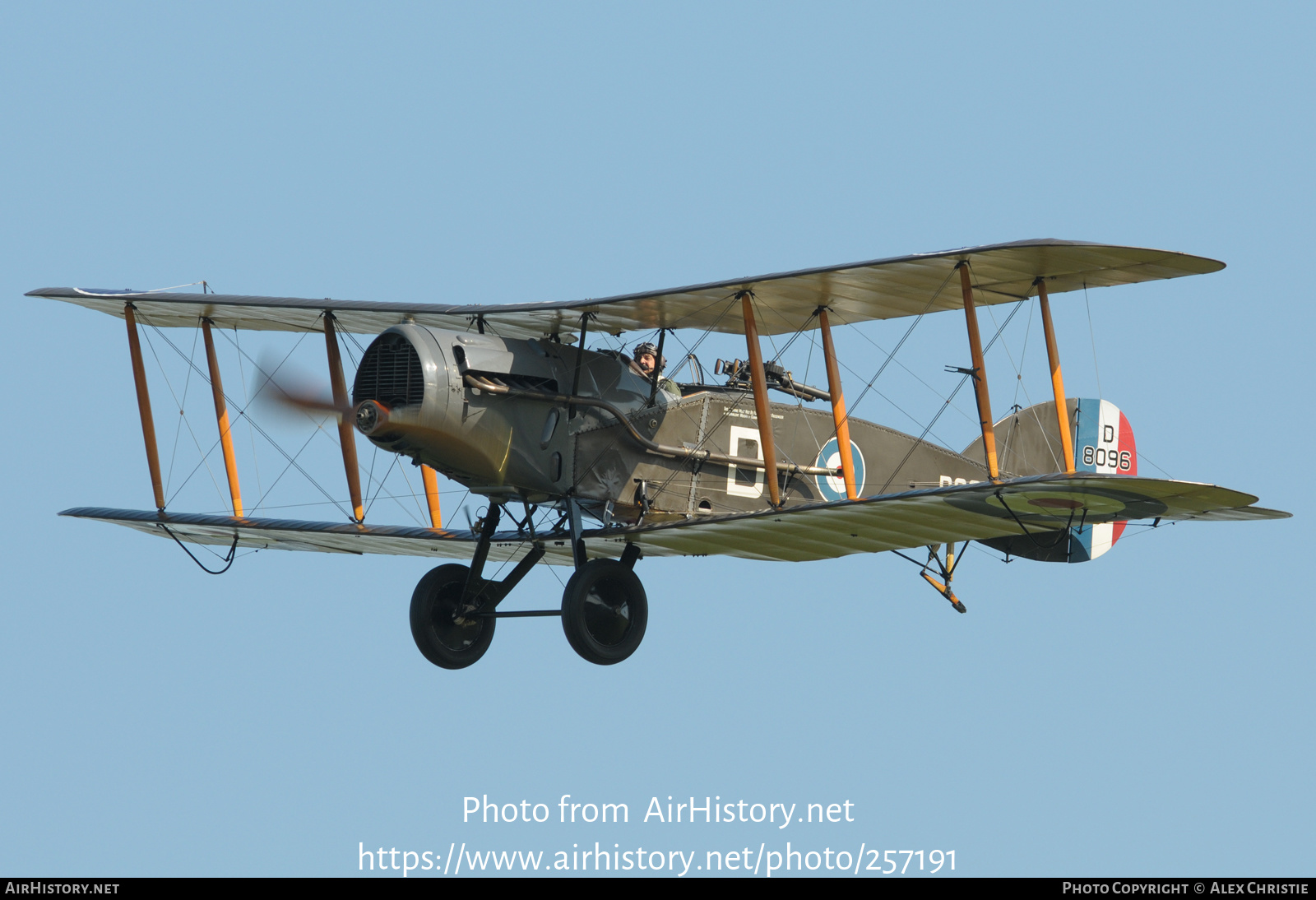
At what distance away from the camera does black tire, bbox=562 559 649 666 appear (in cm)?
1502

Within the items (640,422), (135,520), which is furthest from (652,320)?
(135,520)

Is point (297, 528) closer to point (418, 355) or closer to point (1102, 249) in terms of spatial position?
point (418, 355)

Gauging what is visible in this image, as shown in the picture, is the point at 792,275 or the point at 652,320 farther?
the point at 652,320

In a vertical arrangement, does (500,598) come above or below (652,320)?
below

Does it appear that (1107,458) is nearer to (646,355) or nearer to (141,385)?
(646,355)

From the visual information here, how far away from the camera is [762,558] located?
16.8m

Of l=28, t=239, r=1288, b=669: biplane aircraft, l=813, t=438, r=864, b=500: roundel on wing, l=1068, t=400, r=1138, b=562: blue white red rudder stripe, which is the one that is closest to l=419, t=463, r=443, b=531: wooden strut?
l=28, t=239, r=1288, b=669: biplane aircraft

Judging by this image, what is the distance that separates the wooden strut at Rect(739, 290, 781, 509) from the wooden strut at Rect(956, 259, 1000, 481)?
173cm

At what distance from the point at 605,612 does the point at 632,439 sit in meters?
1.53

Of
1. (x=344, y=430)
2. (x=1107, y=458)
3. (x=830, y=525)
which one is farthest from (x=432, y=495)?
(x=1107, y=458)

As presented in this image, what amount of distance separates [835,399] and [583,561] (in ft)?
8.09

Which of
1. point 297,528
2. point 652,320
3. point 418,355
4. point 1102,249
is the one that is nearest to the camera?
point 1102,249

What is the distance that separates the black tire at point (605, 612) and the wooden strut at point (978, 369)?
3.24 m

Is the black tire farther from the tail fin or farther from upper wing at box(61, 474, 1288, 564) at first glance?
the tail fin
